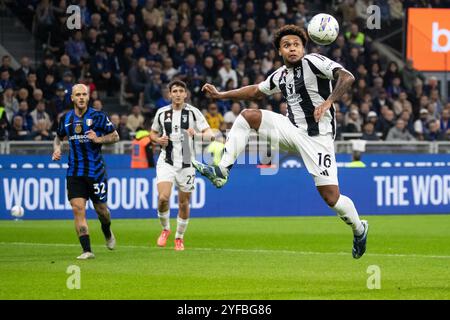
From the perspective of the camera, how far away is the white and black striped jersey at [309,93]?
11.8 m

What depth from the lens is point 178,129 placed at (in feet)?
53.6

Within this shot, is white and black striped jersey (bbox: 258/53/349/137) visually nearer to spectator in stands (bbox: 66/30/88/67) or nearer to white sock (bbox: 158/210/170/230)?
white sock (bbox: 158/210/170/230)

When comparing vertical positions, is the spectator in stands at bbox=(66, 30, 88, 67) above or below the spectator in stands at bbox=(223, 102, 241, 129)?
above

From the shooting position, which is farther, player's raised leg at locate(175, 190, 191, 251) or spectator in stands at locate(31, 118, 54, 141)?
spectator in stands at locate(31, 118, 54, 141)

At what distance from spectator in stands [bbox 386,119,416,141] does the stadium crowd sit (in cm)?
3

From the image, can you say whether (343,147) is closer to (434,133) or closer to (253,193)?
(253,193)

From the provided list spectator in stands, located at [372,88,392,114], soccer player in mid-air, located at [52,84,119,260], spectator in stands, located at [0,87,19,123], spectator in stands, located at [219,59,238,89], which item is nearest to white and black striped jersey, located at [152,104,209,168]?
soccer player in mid-air, located at [52,84,119,260]

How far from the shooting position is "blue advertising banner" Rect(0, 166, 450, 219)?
2212cm

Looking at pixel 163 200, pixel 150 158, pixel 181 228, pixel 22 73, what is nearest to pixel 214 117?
pixel 150 158

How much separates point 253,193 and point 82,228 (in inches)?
395

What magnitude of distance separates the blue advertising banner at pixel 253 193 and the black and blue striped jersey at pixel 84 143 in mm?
7561

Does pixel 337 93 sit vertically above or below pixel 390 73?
below
